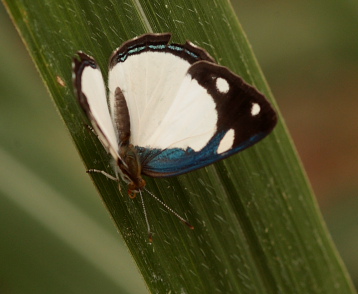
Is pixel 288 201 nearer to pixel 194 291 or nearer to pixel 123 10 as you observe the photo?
pixel 194 291

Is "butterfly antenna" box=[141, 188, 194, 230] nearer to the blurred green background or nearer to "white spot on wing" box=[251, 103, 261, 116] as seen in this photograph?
"white spot on wing" box=[251, 103, 261, 116]

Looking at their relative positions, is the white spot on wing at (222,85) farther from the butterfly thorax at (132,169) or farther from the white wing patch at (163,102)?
the butterfly thorax at (132,169)

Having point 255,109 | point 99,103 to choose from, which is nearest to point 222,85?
point 255,109

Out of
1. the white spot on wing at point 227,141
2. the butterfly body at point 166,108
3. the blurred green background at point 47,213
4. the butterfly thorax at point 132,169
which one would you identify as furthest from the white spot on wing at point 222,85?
the blurred green background at point 47,213

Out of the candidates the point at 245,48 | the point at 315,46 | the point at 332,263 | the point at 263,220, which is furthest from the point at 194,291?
the point at 315,46

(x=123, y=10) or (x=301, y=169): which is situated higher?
(x=123, y=10)

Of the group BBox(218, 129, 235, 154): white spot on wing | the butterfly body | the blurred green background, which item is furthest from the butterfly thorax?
the blurred green background

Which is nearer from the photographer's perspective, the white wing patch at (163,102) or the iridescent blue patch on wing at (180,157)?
the iridescent blue patch on wing at (180,157)
